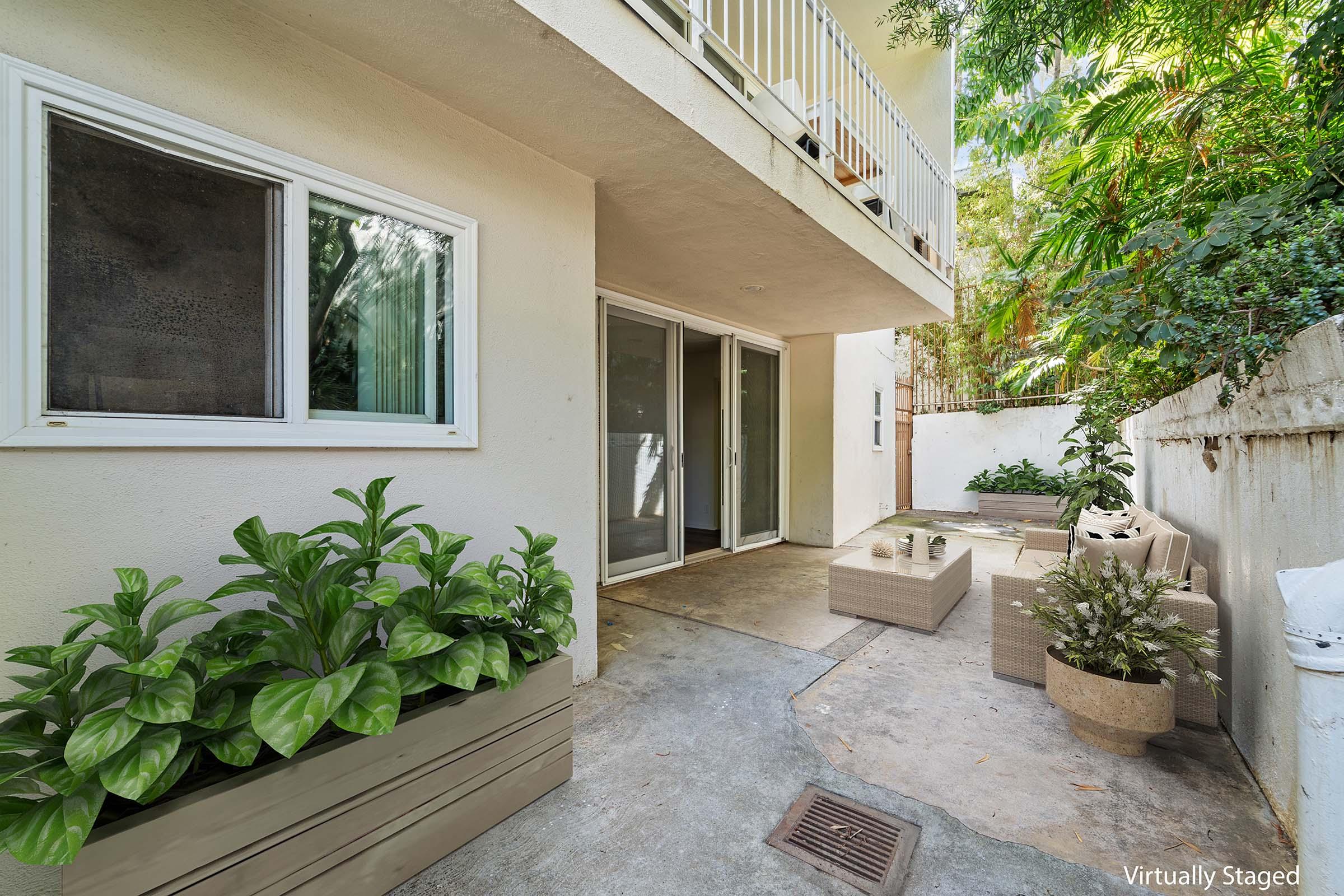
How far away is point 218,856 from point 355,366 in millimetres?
1546

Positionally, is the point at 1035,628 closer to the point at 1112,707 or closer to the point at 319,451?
the point at 1112,707

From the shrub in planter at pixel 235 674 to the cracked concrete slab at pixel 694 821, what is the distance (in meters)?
0.52

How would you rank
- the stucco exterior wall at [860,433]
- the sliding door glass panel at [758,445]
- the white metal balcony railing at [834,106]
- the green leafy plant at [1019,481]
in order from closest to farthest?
the white metal balcony railing at [834,106], the sliding door glass panel at [758,445], the stucco exterior wall at [860,433], the green leafy plant at [1019,481]

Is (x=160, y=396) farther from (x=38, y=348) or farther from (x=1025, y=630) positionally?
(x=1025, y=630)

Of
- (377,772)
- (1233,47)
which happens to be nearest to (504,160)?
(377,772)

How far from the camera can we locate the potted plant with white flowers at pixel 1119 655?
6.53 ft

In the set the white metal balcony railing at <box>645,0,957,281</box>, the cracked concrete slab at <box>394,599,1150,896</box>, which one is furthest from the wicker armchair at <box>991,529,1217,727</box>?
the white metal balcony railing at <box>645,0,957,281</box>

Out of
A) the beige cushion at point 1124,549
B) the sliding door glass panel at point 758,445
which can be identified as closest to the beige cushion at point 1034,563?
the beige cushion at point 1124,549

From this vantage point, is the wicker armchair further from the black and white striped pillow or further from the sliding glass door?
the sliding glass door

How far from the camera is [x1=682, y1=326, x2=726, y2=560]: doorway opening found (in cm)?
637

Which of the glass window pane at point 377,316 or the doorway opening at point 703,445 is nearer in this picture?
the glass window pane at point 377,316

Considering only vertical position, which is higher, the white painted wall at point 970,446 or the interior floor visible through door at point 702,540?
the white painted wall at point 970,446

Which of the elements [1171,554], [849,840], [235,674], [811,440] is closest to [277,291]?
[235,674]

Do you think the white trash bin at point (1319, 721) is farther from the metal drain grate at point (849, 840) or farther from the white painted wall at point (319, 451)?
the white painted wall at point (319, 451)
